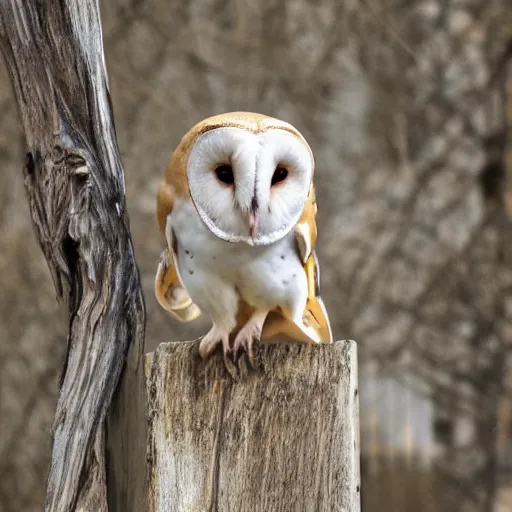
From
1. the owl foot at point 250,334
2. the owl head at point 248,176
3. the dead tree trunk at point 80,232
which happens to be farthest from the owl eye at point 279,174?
the dead tree trunk at point 80,232

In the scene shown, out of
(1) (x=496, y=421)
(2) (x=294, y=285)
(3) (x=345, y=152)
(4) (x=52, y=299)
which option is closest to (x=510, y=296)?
(1) (x=496, y=421)

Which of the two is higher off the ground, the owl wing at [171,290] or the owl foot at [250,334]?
the owl wing at [171,290]

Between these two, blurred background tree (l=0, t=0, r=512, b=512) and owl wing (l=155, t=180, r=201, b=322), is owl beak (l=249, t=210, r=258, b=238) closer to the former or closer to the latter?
owl wing (l=155, t=180, r=201, b=322)

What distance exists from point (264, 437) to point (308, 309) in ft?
0.71

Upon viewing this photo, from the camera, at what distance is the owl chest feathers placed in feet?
3.25

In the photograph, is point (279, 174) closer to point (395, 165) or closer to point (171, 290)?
point (171, 290)

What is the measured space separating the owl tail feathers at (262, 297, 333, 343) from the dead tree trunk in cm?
18

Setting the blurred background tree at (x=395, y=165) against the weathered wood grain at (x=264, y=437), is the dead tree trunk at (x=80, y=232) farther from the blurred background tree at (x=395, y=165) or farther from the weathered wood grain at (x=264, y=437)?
the blurred background tree at (x=395, y=165)

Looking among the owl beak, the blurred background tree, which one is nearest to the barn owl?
the owl beak

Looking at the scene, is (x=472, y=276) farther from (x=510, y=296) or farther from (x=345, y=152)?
(x=345, y=152)

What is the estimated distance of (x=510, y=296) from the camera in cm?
262

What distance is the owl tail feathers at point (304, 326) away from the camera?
105cm

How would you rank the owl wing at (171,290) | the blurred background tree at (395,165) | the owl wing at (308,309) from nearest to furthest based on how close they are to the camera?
the owl wing at (308,309), the owl wing at (171,290), the blurred background tree at (395,165)

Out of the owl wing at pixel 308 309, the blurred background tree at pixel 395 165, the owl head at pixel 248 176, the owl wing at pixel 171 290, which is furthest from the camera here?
the blurred background tree at pixel 395 165
